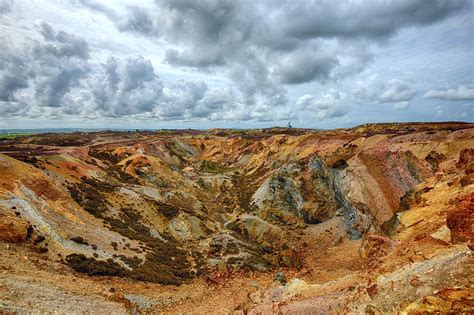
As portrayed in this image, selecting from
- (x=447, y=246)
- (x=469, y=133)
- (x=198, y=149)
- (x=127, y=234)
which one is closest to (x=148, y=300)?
(x=127, y=234)

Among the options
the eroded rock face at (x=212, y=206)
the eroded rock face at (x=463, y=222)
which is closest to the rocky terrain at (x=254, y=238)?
the eroded rock face at (x=463, y=222)

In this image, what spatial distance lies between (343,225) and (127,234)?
30554mm

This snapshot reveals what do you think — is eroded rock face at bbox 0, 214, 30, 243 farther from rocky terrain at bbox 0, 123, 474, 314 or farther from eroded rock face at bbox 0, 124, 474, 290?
eroded rock face at bbox 0, 124, 474, 290

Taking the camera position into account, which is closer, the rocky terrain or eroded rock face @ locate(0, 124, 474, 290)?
the rocky terrain

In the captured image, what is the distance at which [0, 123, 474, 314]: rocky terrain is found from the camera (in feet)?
51.0

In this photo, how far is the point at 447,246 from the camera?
1492 cm

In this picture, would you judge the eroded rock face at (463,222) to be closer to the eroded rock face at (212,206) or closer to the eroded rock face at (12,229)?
the eroded rock face at (212,206)

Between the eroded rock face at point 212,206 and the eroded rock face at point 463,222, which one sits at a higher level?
the eroded rock face at point 463,222

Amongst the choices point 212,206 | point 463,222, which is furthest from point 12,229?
point 212,206

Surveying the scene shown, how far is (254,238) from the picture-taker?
43.8 m

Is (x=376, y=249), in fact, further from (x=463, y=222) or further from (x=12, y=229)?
(x=12, y=229)

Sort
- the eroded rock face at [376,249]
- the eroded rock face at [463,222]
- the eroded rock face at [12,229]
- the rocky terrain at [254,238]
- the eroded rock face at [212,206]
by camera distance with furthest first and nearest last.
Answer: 1. the eroded rock face at [212,206]
2. the eroded rock face at [12,229]
3. the eroded rock face at [376,249]
4. the rocky terrain at [254,238]
5. the eroded rock face at [463,222]

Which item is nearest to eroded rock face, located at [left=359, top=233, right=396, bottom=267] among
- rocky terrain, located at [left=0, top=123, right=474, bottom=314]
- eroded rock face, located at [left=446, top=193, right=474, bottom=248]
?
rocky terrain, located at [left=0, top=123, right=474, bottom=314]

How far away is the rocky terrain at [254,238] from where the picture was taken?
1555 cm
